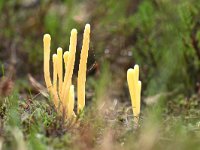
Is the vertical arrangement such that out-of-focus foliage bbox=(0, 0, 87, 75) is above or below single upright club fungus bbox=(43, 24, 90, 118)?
above

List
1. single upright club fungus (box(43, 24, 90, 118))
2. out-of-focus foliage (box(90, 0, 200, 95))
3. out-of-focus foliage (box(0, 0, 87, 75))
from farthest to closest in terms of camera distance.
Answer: out-of-focus foliage (box(0, 0, 87, 75)) → out-of-focus foliage (box(90, 0, 200, 95)) → single upright club fungus (box(43, 24, 90, 118))

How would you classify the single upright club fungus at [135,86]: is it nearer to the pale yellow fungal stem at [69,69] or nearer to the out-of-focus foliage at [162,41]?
the pale yellow fungal stem at [69,69]

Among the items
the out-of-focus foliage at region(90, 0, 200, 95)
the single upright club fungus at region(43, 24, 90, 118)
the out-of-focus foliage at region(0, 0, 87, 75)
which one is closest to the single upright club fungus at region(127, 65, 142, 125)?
the single upright club fungus at region(43, 24, 90, 118)

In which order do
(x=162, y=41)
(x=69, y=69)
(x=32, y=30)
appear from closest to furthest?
(x=69, y=69) < (x=162, y=41) < (x=32, y=30)

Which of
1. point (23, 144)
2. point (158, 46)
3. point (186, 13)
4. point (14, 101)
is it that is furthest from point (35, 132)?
point (158, 46)

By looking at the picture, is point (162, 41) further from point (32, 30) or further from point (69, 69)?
point (69, 69)

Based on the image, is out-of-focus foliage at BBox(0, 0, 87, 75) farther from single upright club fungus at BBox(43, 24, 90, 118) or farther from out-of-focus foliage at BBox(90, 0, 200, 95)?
single upright club fungus at BBox(43, 24, 90, 118)

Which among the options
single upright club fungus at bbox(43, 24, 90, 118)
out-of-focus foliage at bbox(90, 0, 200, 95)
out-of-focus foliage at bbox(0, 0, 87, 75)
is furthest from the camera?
out-of-focus foliage at bbox(0, 0, 87, 75)

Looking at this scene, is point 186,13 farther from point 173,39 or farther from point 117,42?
point 117,42

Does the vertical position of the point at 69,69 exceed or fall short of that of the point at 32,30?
it falls short

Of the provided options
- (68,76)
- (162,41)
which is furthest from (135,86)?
(162,41)

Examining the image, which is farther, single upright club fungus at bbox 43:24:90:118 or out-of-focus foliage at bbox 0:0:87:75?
out-of-focus foliage at bbox 0:0:87:75

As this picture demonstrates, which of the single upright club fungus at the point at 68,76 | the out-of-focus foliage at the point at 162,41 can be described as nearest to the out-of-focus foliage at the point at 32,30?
the out-of-focus foliage at the point at 162,41
